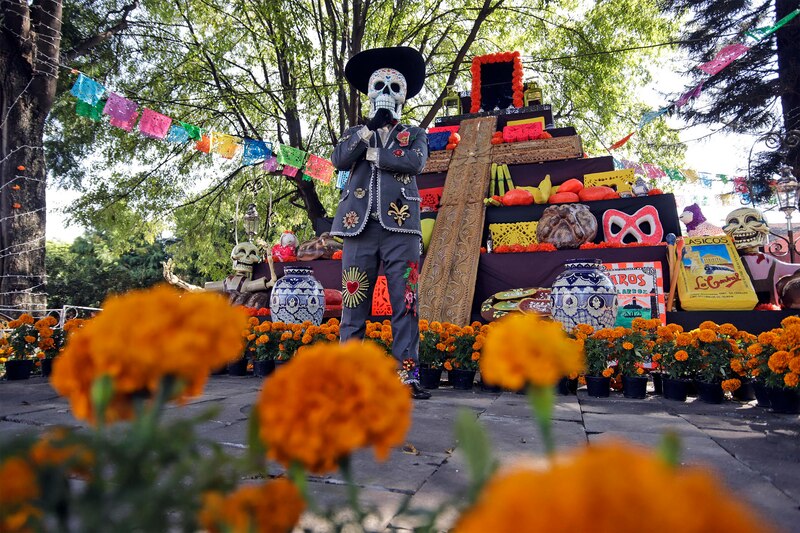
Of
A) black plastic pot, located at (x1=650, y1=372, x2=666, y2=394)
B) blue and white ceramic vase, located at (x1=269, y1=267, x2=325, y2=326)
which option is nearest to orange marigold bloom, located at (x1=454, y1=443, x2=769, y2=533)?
black plastic pot, located at (x1=650, y1=372, x2=666, y2=394)

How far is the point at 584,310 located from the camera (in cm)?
410

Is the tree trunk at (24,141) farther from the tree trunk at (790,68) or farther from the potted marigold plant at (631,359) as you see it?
the tree trunk at (790,68)

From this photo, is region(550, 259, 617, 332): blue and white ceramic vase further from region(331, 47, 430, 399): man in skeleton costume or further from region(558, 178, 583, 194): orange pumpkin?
region(558, 178, 583, 194): orange pumpkin

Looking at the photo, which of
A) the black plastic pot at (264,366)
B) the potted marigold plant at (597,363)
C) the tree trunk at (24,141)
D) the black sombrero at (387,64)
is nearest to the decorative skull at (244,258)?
the tree trunk at (24,141)

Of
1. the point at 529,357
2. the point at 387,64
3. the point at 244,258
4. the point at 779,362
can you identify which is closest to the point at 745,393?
the point at 779,362

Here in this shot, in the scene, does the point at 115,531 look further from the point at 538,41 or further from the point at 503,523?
the point at 538,41

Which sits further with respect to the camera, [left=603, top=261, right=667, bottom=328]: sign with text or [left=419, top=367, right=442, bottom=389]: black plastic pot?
[left=603, top=261, right=667, bottom=328]: sign with text

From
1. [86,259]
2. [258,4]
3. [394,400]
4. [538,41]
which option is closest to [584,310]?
[394,400]

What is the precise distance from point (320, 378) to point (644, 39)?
1353 cm

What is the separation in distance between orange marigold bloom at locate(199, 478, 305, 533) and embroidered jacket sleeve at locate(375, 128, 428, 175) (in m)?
2.88

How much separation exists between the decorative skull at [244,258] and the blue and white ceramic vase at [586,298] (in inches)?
174

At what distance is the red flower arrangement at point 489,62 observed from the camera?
10688mm

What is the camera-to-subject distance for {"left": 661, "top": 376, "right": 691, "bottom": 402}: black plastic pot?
11.1 feet

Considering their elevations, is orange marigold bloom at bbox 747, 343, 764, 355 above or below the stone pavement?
above
